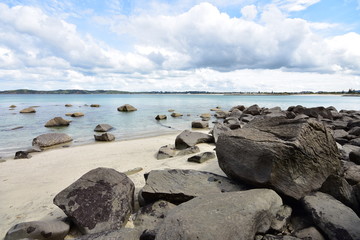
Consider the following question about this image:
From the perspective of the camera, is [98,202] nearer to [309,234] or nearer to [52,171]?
[309,234]

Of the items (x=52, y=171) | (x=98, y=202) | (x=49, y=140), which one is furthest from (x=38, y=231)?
(x=49, y=140)

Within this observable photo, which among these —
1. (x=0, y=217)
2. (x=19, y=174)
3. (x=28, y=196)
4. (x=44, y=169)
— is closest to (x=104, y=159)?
(x=44, y=169)

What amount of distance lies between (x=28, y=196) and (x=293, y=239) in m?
A: 6.30

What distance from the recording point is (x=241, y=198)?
3.55 m

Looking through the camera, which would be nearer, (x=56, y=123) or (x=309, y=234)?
(x=309, y=234)

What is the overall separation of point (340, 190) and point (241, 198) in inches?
82.0

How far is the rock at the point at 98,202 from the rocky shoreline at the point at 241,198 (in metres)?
0.02

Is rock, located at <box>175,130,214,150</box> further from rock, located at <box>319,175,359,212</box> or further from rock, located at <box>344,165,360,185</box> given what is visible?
rock, located at <box>319,175,359,212</box>

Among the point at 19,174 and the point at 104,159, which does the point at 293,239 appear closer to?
the point at 104,159

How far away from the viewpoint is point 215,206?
3.39 meters

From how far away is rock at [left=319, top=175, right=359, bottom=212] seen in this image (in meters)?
3.96

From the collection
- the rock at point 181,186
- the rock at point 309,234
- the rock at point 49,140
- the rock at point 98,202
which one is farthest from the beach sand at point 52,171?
the rock at point 309,234

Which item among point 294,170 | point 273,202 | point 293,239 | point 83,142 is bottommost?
point 83,142

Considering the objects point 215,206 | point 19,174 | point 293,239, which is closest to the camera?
point 293,239
